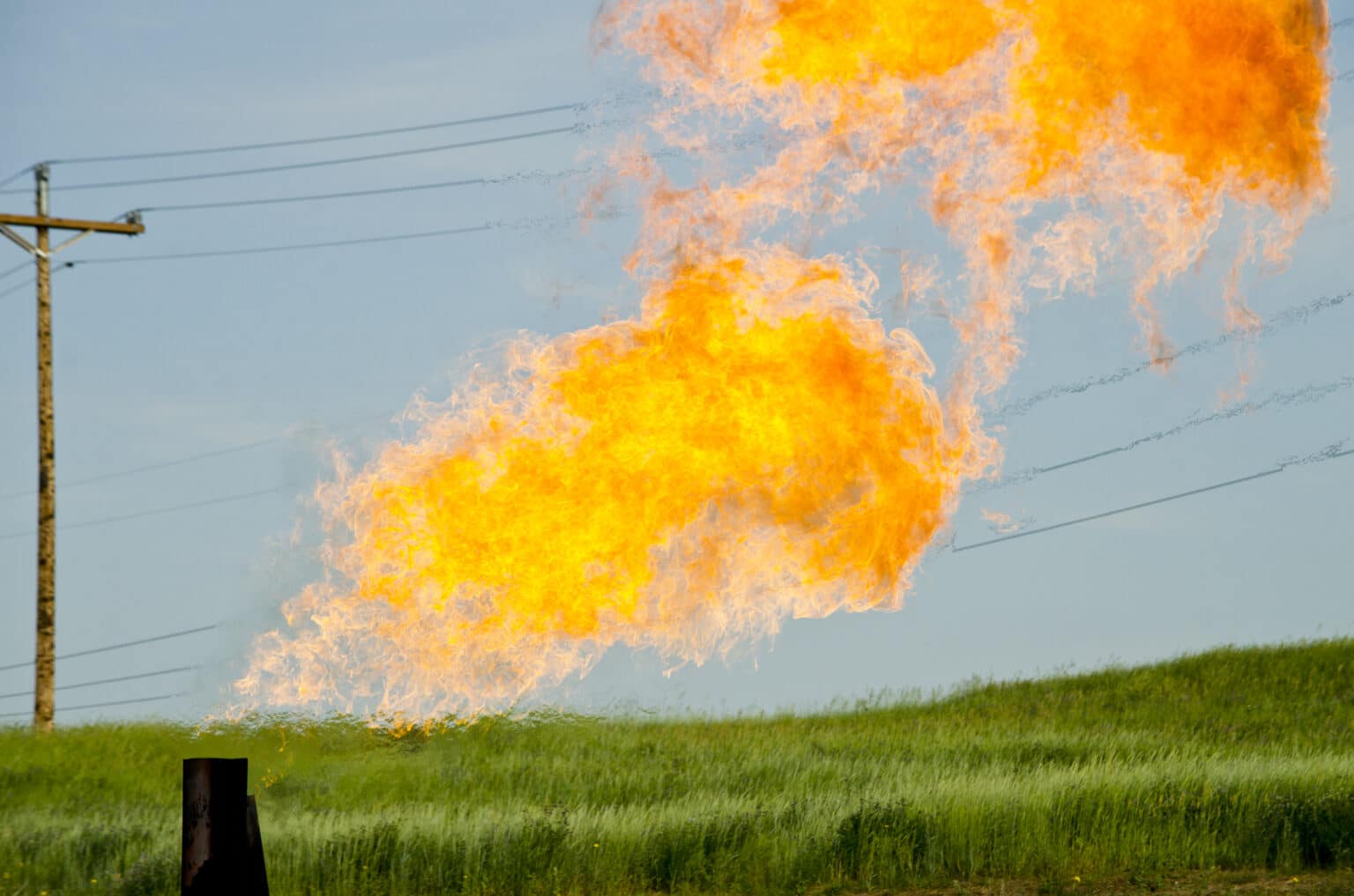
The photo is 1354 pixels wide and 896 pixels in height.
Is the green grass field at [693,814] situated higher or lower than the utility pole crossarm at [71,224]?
lower

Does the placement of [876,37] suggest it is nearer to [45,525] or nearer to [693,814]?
[693,814]

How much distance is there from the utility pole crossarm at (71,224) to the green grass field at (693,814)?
9984 millimetres

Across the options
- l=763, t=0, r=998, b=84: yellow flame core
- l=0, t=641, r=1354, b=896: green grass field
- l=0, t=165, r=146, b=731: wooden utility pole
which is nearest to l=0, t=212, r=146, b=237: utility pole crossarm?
l=0, t=165, r=146, b=731: wooden utility pole

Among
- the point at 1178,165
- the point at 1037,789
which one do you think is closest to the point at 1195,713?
the point at 1037,789

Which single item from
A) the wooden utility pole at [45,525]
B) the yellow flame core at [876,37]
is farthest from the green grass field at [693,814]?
the yellow flame core at [876,37]

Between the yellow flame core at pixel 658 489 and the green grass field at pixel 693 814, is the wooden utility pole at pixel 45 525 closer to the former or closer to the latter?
the green grass field at pixel 693 814

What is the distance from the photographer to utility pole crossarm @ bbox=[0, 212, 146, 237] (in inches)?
1073

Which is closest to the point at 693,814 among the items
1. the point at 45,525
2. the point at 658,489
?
the point at 658,489

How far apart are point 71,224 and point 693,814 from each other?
17.8 metres

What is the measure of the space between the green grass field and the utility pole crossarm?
998 centimetres

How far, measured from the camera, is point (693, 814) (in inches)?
749

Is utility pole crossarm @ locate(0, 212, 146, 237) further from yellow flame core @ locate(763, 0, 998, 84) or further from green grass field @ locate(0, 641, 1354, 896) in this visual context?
yellow flame core @ locate(763, 0, 998, 84)

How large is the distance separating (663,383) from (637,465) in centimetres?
100

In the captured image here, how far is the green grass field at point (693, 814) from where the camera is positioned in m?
17.6
